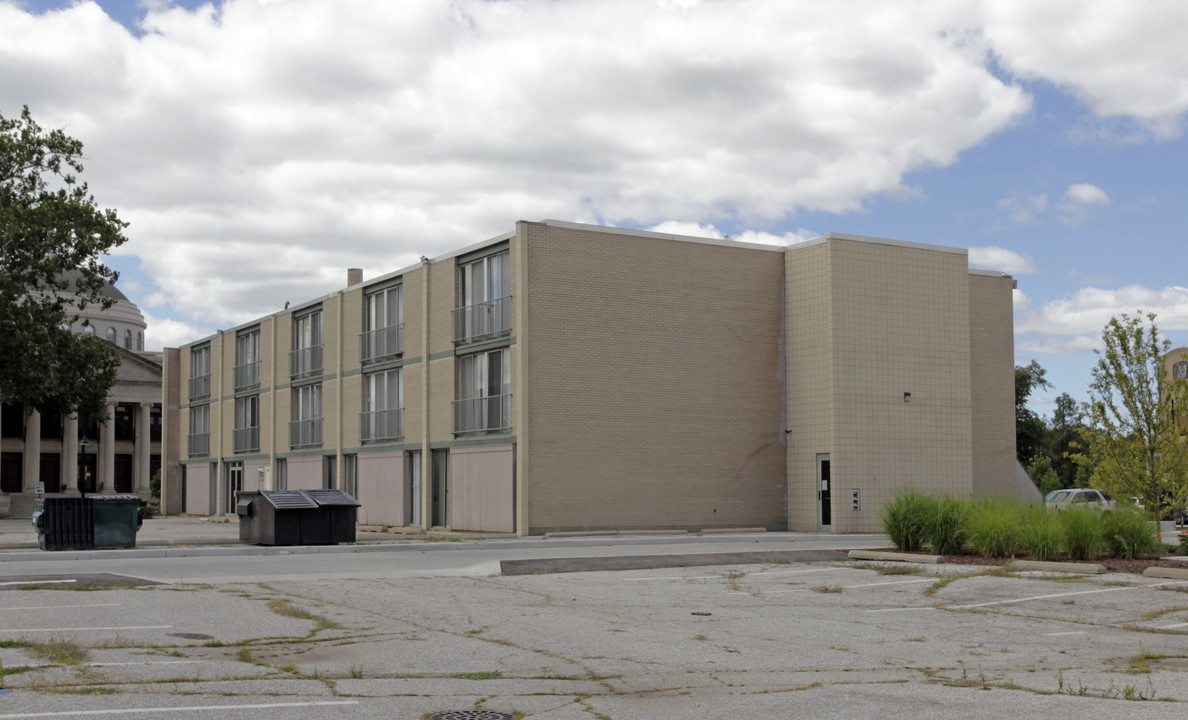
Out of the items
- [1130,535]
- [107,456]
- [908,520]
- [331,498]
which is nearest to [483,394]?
[331,498]

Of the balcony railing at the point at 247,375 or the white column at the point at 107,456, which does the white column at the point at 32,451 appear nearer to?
the white column at the point at 107,456

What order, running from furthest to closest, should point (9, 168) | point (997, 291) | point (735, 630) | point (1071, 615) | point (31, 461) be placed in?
point (31, 461), point (9, 168), point (997, 291), point (1071, 615), point (735, 630)

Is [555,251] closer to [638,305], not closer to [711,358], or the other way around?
[638,305]

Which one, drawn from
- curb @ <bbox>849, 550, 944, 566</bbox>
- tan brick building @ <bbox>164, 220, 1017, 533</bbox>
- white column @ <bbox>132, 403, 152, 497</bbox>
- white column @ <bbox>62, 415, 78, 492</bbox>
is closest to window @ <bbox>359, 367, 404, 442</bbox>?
tan brick building @ <bbox>164, 220, 1017, 533</bbox>

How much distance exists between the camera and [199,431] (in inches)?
2168

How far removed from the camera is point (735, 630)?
12336 millimetres

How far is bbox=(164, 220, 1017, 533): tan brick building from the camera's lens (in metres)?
30.6

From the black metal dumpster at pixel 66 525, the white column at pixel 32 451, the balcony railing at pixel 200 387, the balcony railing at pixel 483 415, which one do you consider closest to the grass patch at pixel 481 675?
the black metal dumpster at pixel 66 525

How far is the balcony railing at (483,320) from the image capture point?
3125cm

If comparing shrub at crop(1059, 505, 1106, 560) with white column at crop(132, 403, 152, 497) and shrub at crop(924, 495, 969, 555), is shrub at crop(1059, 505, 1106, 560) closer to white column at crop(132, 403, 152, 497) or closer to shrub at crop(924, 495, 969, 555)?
shrub at crop(924, 495, 969, 555)

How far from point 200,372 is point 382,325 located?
2091 centimetres

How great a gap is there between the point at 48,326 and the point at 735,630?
137 ft

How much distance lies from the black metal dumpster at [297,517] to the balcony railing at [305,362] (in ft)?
54.1

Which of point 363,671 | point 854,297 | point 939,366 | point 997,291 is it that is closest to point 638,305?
A: point 854,297
